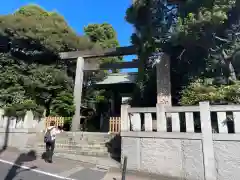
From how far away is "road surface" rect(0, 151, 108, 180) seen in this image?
17.0 feet

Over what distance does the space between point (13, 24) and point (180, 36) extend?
959cm

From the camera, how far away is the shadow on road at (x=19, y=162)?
526 centimetres

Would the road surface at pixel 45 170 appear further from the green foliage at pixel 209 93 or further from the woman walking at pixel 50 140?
the green foliage at pixel 209 93

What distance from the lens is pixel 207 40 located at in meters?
6.35

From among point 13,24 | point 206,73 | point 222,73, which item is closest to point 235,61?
point 222,73

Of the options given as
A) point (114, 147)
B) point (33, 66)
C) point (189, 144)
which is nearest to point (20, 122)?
point (33, 66)

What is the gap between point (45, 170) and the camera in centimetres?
568

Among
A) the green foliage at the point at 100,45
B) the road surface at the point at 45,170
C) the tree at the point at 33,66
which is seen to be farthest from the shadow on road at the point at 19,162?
the green foliage at the point at 100,45

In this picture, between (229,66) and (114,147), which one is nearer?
(229,66)

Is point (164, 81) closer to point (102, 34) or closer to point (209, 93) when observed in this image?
point (209, 93)

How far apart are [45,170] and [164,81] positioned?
5.21m

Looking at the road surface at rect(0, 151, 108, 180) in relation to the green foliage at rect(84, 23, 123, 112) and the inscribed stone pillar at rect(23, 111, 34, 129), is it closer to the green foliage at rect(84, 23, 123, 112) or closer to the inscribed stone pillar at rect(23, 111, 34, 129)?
the inscribed stone pillar at rect(23, 111, 34, 129)

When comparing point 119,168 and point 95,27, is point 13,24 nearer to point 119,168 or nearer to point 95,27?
point 119,168

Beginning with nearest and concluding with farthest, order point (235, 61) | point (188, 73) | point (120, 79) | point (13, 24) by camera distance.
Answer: point (235, 61) → point (188, 73) → point (13, 24) → point (120, 79)
